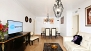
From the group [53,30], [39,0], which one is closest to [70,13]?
[53,30]

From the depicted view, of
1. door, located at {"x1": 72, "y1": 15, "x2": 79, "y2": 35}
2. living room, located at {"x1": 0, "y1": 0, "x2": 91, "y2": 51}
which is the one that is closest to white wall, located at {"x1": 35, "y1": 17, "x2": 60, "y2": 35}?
living room, located at {"x1": 0, "y1": 0, "x2": 91, "y2": 51}

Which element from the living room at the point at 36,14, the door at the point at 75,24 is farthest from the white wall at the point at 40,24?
the door at the point at 75,24

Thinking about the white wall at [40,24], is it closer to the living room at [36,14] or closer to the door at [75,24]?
the living room at [36,14]

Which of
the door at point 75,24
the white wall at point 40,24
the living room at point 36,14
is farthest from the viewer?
the white wall at point 40,24

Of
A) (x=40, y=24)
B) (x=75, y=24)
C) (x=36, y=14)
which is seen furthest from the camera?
(x=40, y=24)

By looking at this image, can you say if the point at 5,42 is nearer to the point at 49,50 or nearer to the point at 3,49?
the point at 3,49

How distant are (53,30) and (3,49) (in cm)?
608

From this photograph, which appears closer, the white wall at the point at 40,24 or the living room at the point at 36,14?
the living room at the point at 36,14

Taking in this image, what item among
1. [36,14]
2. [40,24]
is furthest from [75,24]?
[40,24]

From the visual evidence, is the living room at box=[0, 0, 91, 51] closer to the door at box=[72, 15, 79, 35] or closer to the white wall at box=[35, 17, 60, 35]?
the white wall at box=[35, 17, 60, 35]

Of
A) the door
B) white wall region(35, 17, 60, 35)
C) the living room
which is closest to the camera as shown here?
the living room

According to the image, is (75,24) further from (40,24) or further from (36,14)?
(40,24)

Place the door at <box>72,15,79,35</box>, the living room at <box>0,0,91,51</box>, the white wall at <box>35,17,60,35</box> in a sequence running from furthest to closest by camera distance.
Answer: the white wall at <box>35,17,60,35</box> → the door at <box>72,15,79,35</box> → the living room at <box>0,0,91,51</box>

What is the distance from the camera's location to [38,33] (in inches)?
425
